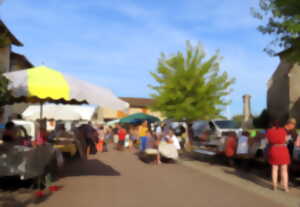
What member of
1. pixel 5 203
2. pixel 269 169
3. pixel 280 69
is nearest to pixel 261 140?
pixel 269 169

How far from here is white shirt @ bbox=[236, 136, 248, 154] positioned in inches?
448

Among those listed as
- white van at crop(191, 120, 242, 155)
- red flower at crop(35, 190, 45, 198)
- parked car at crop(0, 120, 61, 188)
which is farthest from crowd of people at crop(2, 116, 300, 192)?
red flower at crop(35, 190, 45, 198)

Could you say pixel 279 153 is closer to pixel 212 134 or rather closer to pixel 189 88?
pixel 212 134

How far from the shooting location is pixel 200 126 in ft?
88.3

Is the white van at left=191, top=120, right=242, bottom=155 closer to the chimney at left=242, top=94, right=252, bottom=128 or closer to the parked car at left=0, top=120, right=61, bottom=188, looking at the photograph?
the parked car at left=0, top=120, right=61, bottom=188

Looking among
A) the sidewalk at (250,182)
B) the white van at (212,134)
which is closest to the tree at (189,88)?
the white van at (212,134)

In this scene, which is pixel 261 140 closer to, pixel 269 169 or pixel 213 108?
pixel 269 169

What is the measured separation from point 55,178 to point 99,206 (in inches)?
141

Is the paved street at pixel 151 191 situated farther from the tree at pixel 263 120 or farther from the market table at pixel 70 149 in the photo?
the tree at pixel 263 120

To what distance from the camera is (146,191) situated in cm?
787

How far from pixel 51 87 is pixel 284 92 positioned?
2878 cm

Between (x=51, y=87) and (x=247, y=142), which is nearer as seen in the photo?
(x=51, y=87)

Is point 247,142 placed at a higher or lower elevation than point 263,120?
lower

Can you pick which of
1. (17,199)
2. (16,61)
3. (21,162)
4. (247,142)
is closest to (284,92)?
(247,142)
